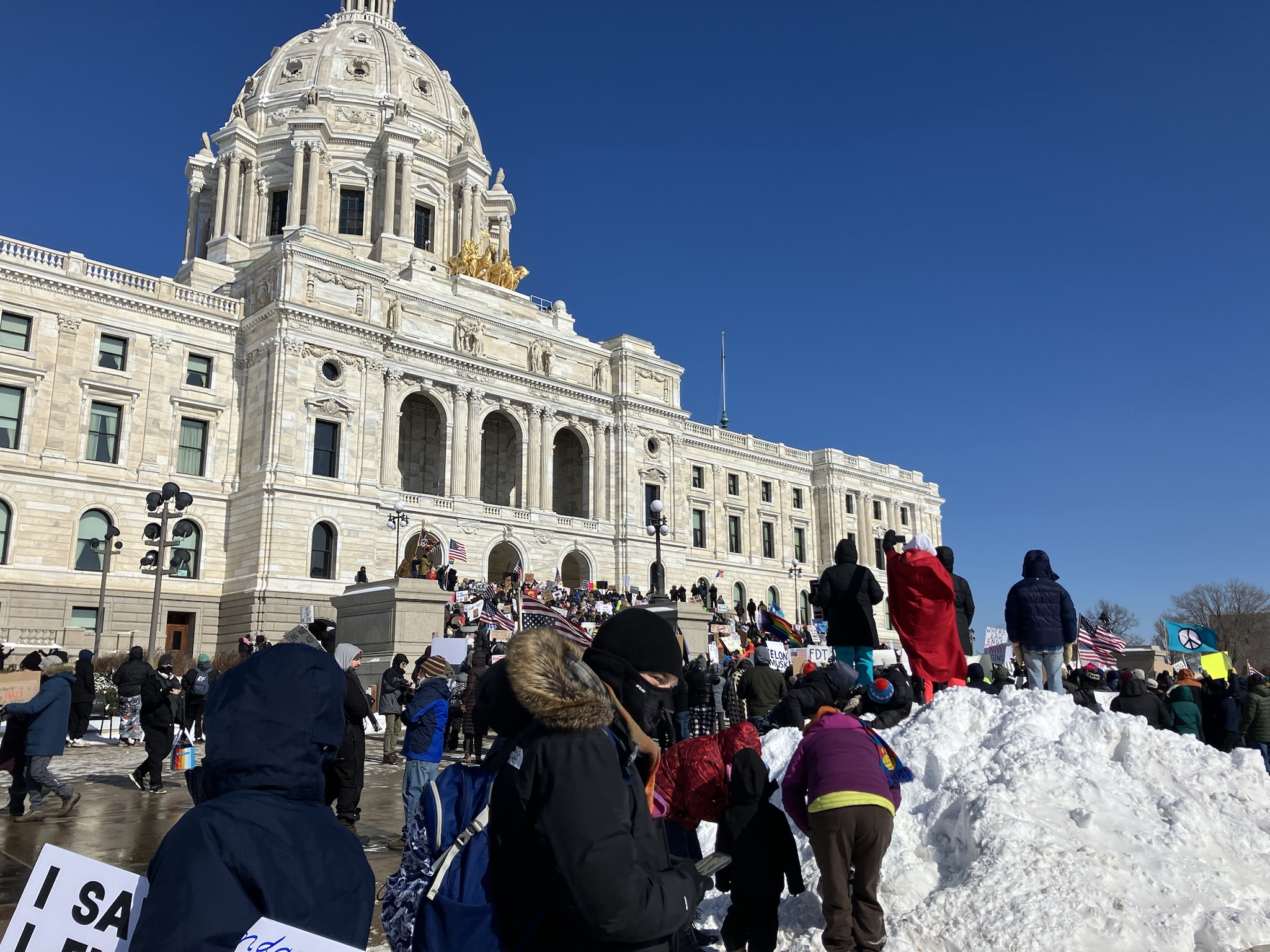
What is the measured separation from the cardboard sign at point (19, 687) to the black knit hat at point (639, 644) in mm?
15365

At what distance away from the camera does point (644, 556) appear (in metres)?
45.9

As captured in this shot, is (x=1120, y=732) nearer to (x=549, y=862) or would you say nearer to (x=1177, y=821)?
(x=1177, y=821)

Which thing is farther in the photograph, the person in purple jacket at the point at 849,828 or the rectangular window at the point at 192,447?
the rectangular window at the point at 192,447

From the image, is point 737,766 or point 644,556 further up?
point 644,556

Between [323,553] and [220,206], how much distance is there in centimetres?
2415

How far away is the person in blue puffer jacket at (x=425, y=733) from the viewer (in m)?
9.07

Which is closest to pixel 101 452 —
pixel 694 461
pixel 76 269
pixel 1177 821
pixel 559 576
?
pixel 76 269

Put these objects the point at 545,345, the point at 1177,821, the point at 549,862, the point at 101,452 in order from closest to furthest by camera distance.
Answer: the point at 549,862, the point at 1177,821, the point at 101,452, the point at 545,345

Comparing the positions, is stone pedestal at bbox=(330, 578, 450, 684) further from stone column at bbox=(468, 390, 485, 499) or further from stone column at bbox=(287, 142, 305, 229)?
stone column at bbox=(287, 142, 305, 229)

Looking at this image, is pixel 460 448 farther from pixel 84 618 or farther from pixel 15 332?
pixel 15 332

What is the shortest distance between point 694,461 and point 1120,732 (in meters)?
48.3

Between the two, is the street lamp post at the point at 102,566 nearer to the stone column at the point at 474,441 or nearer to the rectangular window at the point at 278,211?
the stone column at the point at 474,441

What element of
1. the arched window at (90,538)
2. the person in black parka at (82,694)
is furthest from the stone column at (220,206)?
the person in black parka at (82,694)

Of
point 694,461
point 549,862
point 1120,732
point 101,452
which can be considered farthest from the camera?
point 694,461
